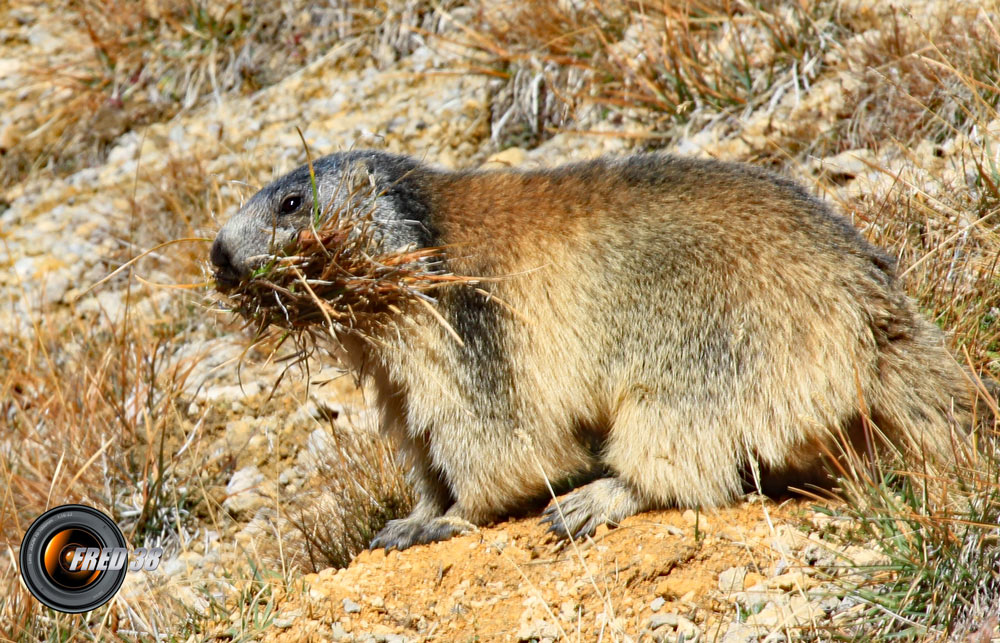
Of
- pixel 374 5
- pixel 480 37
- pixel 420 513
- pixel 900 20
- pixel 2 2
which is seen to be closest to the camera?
pixel 420 513

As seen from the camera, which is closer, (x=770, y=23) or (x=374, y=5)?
(x=770, y=23)

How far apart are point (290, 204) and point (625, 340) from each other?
75.2 inches

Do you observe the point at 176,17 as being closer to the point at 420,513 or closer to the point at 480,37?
the point at 480,37

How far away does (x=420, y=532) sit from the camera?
489 cm

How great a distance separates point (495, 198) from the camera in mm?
5000

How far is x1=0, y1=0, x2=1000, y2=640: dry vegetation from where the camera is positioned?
13.4 feet

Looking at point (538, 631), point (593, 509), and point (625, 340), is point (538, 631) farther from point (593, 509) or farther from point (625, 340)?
point (625, 340)

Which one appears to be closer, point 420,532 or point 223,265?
point 223,265

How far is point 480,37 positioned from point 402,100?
100 cm

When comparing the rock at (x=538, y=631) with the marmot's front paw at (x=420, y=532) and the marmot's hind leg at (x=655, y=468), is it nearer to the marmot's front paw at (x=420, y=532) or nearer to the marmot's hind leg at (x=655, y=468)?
the marmot's hind leg at (x=655, y=468)

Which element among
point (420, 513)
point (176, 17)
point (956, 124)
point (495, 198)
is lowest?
point (420, 513)

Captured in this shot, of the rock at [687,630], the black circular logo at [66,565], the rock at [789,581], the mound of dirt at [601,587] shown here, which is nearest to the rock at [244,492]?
the black circular logo at [66,565]

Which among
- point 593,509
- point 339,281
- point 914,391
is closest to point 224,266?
point 339,281

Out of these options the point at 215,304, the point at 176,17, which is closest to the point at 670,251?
the point at 215,304
